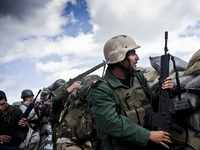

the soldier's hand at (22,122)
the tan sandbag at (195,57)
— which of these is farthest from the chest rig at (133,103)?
the soldier's hand at (22,122)

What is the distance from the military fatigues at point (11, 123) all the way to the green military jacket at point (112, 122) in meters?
3.00

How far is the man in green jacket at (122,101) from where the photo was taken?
5.56ft

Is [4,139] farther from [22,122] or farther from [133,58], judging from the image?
[133,58]

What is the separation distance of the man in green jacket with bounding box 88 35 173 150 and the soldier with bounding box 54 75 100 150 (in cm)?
114

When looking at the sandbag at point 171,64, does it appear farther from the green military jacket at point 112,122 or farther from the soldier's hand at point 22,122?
Result: the soldier's hand at point 22,122

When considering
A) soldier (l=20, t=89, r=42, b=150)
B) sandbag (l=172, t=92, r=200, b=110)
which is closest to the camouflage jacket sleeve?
sandbag (l=172, t=92, r=200, b=110)

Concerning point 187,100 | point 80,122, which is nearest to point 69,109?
point 80,122

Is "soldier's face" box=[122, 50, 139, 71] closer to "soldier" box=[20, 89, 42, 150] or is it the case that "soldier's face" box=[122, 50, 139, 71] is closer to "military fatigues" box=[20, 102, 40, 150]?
"soldier" box=[20, 89, 42, 150]

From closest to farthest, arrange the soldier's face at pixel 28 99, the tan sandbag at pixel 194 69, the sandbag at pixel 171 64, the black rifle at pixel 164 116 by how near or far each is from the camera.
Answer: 1. the black rifle at pixel 164 116
2. the tan sandbag at pixel 194 69
3. the sandbag at pixel 171 64
4. the soldier's face at pixel 28 99

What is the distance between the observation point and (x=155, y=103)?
229 centimetres

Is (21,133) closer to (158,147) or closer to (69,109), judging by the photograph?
(69,109)

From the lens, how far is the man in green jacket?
1693mm

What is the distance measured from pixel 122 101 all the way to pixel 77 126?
62.7 inches

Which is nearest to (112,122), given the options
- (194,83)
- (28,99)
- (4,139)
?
(194,83)
